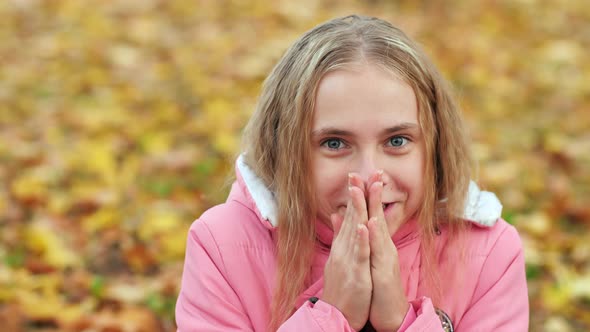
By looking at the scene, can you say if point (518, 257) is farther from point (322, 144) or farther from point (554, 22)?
point (554, 22)

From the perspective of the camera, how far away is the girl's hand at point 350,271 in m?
1.88

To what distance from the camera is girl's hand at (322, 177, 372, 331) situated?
6.16 ft

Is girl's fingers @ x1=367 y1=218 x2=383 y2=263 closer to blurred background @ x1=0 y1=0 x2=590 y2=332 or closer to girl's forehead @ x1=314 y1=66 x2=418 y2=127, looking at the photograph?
girl's forehead @ x1=314 y1=66 x2=418 y2=127

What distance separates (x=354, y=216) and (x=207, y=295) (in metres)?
0.43

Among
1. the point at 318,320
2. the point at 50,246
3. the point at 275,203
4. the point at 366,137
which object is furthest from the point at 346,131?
the point at 50,246

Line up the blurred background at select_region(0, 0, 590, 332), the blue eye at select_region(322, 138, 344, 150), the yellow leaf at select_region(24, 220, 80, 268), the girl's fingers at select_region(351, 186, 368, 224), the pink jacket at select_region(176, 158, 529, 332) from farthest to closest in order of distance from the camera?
the yellow leaf at select_region(24, 220, 80, 268) < the blurred background at select_region(0, 0, 590, 332) < the pink jacket at select_region(176, 158, 529, 332) < the blue eye at select_region(322, 138, 344, 150) < the girl's fingers at select_region(351, 186, 368, 224)

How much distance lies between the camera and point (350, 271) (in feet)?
6.21

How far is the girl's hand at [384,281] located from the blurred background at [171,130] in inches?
29.4

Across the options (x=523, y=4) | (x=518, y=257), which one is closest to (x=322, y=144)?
(x=518, y=257)

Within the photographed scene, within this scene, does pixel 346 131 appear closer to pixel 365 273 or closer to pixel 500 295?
pixel 365 273

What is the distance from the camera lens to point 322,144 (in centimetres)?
195

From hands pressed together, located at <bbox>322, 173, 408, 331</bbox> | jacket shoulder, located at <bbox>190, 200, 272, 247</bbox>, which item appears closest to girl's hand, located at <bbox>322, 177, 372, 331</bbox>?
hands pressed together, located at <bbox>322, 173, 408, 331</bbox>

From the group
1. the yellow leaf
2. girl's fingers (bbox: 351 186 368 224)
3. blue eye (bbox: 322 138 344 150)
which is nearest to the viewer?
girl's fingers (bbox: 351 186 368 224)

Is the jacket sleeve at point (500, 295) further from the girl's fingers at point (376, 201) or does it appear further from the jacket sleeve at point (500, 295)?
the girl's fingers at point (376, 201)
